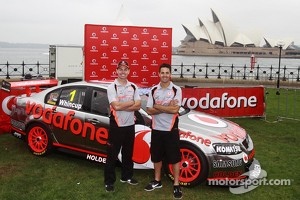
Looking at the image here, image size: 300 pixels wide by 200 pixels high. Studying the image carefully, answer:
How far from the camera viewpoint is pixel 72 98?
6.24m

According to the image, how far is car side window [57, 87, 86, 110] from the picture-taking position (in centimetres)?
615

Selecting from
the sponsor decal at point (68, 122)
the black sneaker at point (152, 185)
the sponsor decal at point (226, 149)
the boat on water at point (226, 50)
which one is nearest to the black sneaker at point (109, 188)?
the black sneaker at point (152, 185)

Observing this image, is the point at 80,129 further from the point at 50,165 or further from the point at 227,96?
the point at 227,96

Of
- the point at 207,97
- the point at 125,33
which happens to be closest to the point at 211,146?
the point at 207,97

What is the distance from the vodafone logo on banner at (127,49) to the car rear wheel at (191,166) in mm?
9760

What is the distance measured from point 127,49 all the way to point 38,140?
914 cm

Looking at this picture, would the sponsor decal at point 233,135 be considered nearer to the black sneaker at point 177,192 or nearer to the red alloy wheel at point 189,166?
the red alloy wheel at point 189,166

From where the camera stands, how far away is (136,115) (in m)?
5.61

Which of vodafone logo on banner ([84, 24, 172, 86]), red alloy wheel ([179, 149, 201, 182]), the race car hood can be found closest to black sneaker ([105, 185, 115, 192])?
red alloy wheel ([179, 149, 201, 182])

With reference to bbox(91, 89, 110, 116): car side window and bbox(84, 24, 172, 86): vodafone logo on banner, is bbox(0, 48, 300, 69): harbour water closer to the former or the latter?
bbox(84, 24, 172, 86): vodafone logo on banner

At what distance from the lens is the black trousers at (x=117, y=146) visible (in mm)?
5020

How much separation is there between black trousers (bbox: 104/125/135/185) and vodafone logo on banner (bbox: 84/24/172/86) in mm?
9550

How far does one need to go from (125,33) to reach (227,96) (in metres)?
6.00

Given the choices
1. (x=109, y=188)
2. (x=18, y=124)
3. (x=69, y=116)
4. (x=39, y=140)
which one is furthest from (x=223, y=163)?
(x=18, y=124)
